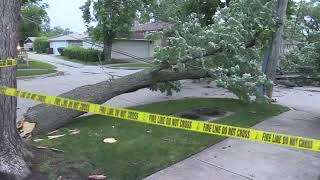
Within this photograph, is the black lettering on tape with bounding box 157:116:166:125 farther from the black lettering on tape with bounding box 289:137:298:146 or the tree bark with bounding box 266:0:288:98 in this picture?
the tree bark with bounding box 266:0:288:98

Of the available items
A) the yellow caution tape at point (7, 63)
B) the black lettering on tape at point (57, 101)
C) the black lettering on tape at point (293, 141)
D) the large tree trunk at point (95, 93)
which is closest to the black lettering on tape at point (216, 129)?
the black lettering on tape at point (293, 141)

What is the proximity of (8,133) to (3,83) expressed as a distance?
655 mm

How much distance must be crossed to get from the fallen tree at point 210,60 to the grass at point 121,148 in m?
0.56

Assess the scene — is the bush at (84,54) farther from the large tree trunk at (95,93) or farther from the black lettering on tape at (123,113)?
the black lettering on tape at (123,113)

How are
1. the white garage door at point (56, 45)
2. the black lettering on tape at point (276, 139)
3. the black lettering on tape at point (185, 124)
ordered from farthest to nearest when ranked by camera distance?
Result: 1. the white garage door at point (56, 45)
2. the black lettering on tape at point (185, 124)
3. the black lettering on tape at point (276, 139)

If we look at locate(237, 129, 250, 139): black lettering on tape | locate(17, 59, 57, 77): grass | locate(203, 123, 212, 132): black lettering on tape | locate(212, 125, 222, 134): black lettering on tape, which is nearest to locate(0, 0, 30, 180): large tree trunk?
locate(203, 123, 212, 132): black lettering on tape

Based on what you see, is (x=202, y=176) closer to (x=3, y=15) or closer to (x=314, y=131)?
(x=3, y=15)

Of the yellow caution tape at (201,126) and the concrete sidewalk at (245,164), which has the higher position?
the yellow caution tape at (201,126)

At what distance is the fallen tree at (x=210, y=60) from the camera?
8328 mm

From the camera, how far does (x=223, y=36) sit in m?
8.72

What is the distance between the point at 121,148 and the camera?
253 inches

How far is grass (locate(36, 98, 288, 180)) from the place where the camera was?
549cm

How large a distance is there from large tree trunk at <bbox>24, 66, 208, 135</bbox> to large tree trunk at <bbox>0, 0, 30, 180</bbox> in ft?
6.56

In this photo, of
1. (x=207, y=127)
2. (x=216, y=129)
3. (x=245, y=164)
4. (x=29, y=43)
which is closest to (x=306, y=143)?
(x=216, y=129)
